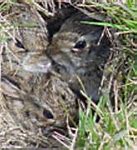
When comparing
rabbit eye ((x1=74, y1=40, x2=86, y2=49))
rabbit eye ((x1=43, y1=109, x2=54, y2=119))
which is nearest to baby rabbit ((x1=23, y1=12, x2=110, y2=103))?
rabbit eye ((x1=74, y1=40, x2=86, y2=49))

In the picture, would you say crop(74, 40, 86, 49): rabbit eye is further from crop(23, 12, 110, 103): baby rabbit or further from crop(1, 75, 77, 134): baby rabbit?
crop(1, 75, 77, 134): baby rabbit

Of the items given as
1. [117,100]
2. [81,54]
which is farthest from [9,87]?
[117,100]

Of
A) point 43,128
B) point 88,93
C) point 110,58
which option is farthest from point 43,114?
point 110,58

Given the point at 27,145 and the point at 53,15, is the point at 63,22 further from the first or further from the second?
the point at 27,145

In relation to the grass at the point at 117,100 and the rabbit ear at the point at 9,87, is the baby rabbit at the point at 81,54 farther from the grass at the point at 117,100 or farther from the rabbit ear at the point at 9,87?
the rabbit ear at the point at 9,87

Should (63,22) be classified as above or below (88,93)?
above

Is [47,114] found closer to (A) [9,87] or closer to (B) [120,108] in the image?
(A) [9,87]
